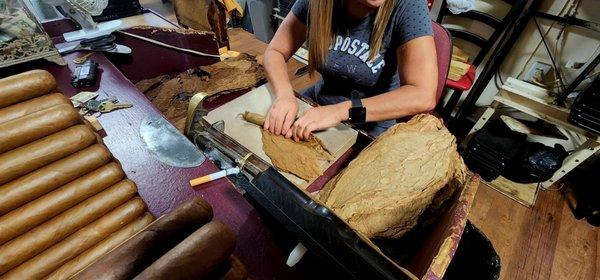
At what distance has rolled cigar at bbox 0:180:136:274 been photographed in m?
0.46

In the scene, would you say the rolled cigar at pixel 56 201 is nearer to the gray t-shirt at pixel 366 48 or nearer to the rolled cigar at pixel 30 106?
the rolled cigar at pixel 30 106

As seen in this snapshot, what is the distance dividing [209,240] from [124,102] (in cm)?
81

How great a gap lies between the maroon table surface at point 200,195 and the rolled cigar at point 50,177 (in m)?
0.13

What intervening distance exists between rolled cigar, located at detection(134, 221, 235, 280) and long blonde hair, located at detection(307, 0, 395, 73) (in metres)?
0.89

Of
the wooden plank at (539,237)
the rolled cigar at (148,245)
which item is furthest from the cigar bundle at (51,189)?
the wooden plank at (539,237)

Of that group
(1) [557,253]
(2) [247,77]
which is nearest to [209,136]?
(2) [247,77]

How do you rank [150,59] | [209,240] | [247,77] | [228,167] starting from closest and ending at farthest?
[209,240], [228,167], [247,77], [150,59]

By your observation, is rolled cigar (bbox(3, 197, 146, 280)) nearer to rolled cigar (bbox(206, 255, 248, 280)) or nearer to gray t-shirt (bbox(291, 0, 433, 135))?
rolled cigar (bbox(206, 255, 248, 280))

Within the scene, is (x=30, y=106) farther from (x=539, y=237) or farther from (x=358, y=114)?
(x=539, y=237)

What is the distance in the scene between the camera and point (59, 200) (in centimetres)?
51

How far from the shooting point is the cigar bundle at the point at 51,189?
466mm

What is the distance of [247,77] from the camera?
1229 mm

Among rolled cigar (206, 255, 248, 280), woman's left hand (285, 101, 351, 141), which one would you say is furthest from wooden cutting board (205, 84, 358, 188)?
rolled cigar (206, 255, 248, 280)

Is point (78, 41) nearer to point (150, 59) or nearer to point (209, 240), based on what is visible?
point (150, 59)
